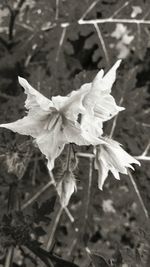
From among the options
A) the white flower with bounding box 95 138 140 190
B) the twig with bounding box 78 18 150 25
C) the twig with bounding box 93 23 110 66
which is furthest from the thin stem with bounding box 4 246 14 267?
the twig with bounding box 78 18 150 25

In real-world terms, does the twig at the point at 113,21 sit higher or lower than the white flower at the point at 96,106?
higher

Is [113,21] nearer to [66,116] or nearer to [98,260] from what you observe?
[66,116]

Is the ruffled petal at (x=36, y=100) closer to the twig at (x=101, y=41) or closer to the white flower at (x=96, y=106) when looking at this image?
the white flower at (x=96, y=106)

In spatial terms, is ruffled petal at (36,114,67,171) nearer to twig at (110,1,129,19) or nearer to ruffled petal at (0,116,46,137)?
ruffled petal at (0,116,46,137)

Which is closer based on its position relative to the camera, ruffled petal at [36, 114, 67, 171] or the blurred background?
ruffled petal at [36, 114, 67, 171]

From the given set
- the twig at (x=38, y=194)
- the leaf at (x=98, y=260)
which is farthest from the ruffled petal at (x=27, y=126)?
the twig at (x=38, y=194)

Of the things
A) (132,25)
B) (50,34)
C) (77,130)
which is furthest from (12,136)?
(132,25)

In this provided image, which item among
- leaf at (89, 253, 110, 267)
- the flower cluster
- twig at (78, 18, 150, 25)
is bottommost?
leaf at (89, 253, 110, 267)

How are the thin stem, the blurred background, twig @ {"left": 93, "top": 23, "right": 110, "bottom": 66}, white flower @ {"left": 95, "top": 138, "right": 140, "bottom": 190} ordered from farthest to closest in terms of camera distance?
twig @ {"left": 93, "top": 23, "right": 110, "bottom": 66} → the blurred background → the thin stem → white flower @ {"left": 95, "top": 138, "right": 140, "bottom": 190}
